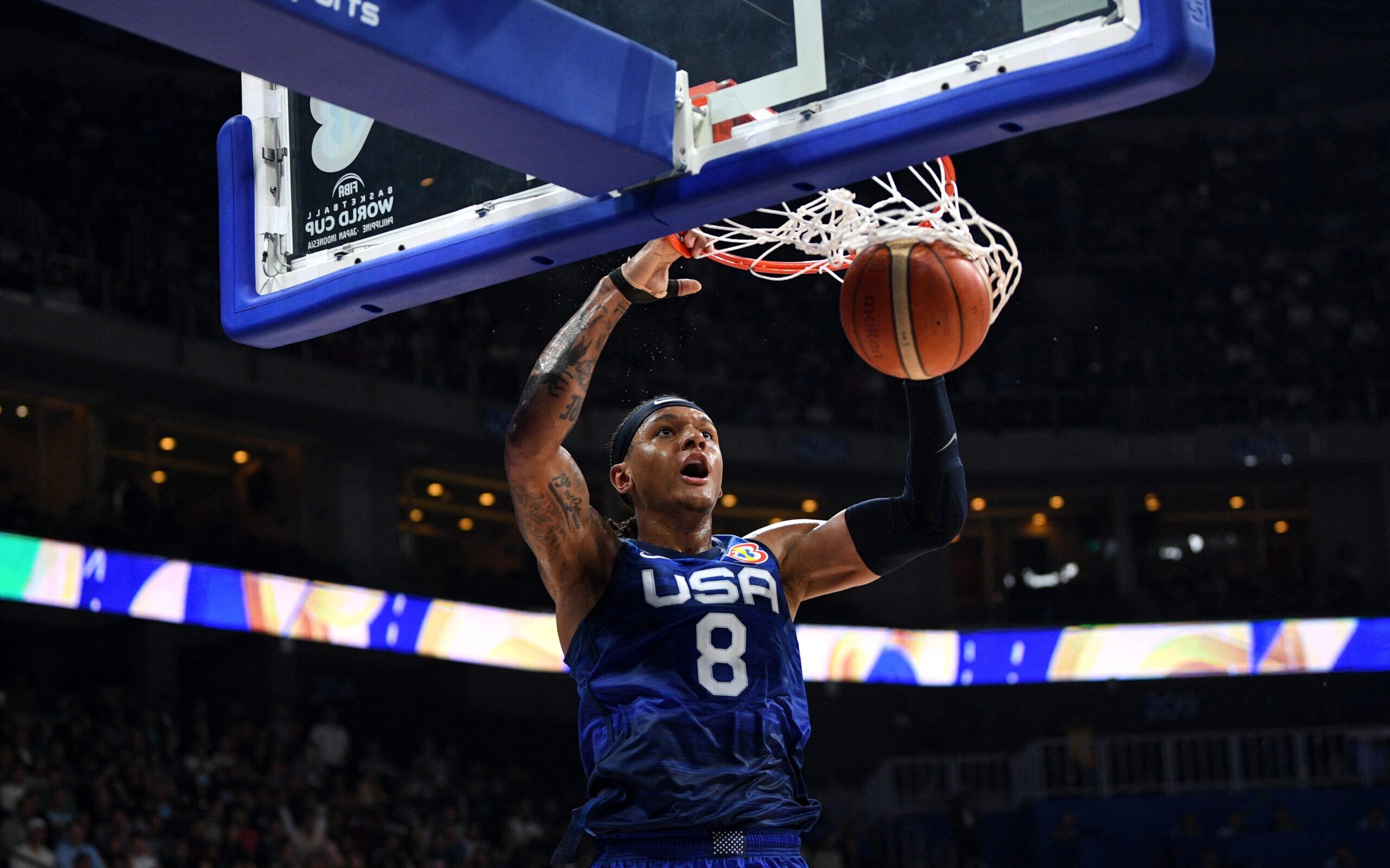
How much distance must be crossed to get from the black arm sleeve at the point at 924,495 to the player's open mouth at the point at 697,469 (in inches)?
17.0

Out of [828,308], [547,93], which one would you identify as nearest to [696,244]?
[547,93]

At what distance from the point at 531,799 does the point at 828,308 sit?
7904 millimetres

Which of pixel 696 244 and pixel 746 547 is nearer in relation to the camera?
pixel 696 244

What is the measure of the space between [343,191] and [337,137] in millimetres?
148

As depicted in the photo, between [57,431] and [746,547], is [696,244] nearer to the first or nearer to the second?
[746,547]

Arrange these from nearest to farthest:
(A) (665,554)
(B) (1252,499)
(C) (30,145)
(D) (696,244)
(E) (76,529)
Answer: 1. (D) (696,244)
2. (A) (665,554)
3. (E) (76,529)
4. (C) (30,145)
5. (B) (1252,499)

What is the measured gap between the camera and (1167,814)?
54.9 feet

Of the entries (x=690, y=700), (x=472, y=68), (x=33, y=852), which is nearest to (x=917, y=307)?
(x=690, y=700)

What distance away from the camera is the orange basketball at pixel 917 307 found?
11.6ft

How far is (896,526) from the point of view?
399cm

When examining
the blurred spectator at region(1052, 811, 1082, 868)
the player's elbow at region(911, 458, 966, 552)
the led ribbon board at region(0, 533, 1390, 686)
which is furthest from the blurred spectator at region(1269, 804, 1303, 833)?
the player's elbow at region(911, 458, 966, 552)

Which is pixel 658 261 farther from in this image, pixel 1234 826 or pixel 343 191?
pixel 1234 826

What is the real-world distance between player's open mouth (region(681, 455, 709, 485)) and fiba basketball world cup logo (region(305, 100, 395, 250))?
3.21 ft

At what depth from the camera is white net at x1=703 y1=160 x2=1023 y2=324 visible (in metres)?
3.61
